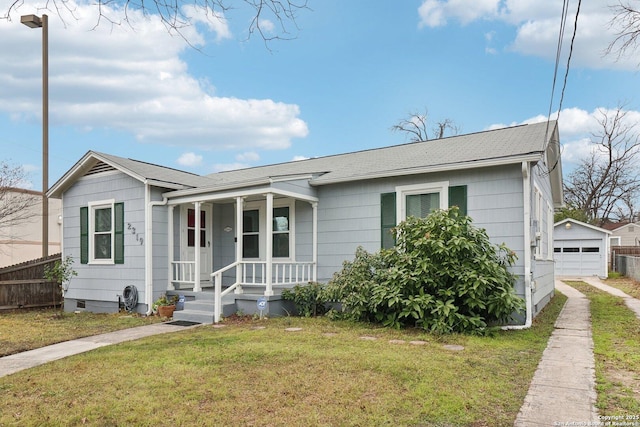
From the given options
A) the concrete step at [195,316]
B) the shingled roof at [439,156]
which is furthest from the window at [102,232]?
the shingled roof at [439,156]

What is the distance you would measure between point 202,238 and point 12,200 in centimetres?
912

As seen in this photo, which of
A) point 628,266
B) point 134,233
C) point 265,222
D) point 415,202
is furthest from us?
point 628,266

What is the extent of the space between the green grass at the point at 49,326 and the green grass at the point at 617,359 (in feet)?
24.3

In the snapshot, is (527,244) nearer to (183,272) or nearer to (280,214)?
(280,214)

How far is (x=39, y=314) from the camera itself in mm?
10828

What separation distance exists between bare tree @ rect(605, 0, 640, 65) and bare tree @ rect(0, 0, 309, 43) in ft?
19.1

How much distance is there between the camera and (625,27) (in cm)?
662

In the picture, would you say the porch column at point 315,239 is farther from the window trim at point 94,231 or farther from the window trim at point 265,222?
the window trim at point 94,231

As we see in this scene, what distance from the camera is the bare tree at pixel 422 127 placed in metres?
27.9

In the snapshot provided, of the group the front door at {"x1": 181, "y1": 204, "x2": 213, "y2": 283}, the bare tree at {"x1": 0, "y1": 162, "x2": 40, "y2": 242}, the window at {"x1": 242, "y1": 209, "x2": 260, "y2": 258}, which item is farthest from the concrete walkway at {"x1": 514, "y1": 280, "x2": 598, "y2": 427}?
the bare tree at {"x1": 0, "y1": 162, "x2": 40, "y2": 242}

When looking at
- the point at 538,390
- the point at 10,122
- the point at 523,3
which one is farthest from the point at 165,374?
the point at 10,122

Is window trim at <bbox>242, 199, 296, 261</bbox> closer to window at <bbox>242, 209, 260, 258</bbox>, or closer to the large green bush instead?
window at <bbox>242, 209, 260, 258</bbox>

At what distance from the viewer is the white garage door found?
22453mm

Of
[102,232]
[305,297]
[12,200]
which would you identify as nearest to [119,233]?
[102,232]
